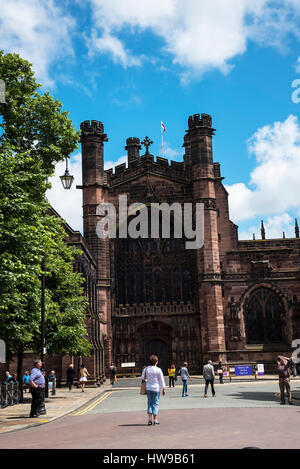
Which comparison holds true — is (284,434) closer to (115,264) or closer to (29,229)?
(29,229)

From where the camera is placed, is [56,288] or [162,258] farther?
[162,258]

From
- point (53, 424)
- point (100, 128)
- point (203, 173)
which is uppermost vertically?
point (100, 128)

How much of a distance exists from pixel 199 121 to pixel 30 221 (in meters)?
29.3

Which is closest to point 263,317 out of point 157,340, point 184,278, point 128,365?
point 184,278

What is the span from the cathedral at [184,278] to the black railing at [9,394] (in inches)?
690

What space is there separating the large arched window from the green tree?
18.9 m

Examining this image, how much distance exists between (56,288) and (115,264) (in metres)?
16.3

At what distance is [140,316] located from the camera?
40812 mm

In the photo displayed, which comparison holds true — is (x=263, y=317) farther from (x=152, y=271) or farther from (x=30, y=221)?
(x=30, y=221)

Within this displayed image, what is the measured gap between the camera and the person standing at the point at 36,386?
1441cm

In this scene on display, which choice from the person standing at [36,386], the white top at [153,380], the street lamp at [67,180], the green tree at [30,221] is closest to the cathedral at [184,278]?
the green tree at [30,221]

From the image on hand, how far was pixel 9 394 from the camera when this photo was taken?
19406 millimetres

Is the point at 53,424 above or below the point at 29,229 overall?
below
